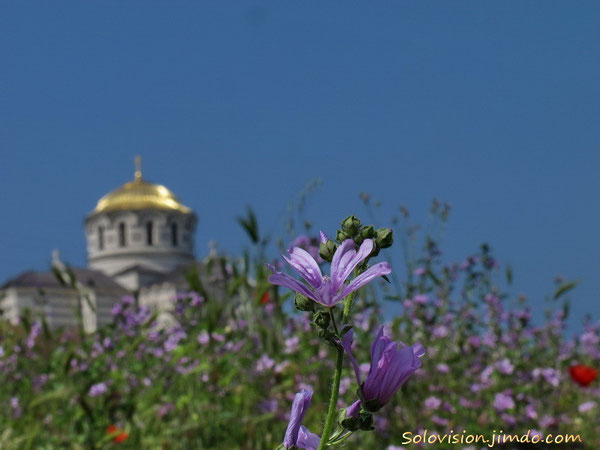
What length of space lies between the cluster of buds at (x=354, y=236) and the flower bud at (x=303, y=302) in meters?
0.07

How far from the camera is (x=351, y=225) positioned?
1.08 meters

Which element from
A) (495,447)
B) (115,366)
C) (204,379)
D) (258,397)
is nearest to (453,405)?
(495,447)

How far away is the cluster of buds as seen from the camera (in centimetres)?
107

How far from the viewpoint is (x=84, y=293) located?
5.25 metres

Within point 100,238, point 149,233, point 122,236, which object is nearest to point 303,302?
point 149,233

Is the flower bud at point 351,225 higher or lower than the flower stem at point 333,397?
higher

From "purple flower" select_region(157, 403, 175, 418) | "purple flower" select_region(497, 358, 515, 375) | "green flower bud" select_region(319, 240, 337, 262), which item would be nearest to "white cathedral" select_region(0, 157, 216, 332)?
"purple flower" select_region(157, 403, 175, 418)

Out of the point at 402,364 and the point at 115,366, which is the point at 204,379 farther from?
the point at 402,364

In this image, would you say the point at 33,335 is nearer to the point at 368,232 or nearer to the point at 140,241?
the point at 368,232

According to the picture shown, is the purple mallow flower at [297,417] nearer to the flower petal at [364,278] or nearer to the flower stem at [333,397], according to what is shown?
the flower stem at [333,397]

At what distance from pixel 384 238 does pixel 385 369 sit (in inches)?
7.1

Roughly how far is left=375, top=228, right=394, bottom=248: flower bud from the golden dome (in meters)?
60.2

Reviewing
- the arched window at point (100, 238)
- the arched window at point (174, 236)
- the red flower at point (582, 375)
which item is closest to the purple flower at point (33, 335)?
the red flower at point (582, 375)

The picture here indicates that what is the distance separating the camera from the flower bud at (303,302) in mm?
1021
